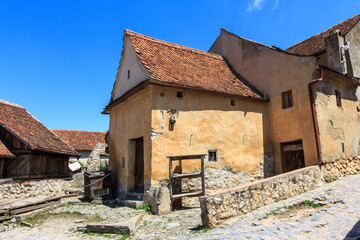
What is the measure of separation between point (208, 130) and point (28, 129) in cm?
1240

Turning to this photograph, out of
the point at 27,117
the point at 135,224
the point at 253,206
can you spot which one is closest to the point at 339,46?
the point at 253,206

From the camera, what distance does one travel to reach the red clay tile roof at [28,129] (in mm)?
14406

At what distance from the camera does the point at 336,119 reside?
11445 millimetres

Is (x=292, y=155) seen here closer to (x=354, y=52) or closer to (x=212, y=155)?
(x=212, y=155)

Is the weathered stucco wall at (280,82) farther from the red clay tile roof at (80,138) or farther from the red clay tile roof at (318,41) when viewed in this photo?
the red clay tile roof at (80,138)

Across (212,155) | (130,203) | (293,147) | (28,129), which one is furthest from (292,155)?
(28,129)

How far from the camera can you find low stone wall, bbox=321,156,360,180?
33.6ft

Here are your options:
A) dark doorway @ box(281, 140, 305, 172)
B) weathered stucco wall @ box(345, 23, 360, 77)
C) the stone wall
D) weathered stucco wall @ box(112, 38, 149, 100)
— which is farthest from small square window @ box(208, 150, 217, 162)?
weathered stucco wall @ box(345, 23, 360, 77)

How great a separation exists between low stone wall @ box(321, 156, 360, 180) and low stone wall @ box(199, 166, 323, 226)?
1110 millimetres

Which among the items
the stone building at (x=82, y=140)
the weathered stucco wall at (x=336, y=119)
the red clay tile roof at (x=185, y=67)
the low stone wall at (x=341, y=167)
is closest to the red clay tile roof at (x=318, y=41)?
the weathered stucco wall at (x=336, y=119)

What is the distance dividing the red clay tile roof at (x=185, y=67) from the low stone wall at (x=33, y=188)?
32.0 feet

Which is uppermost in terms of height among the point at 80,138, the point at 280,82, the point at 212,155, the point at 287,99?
the point at 280,82

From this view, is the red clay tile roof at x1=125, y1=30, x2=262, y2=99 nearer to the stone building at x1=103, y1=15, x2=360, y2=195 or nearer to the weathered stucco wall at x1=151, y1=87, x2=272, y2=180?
the stone building at x1=103, y1=15, x2=360, y2=195

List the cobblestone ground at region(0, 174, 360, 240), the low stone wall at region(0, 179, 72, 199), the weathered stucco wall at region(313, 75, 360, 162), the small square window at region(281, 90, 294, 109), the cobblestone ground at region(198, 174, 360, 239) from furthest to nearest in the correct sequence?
the low stone wall at region(0, 179, 72, 199) → the small square window at region(281, 90, 294, 109) → the weathered stucco wall at region(313, 75, 360, 162) → the cobblestone ground at region(0, 174, 360, 240) → the cobblestone ground at region(198, 174, 360, 239)
